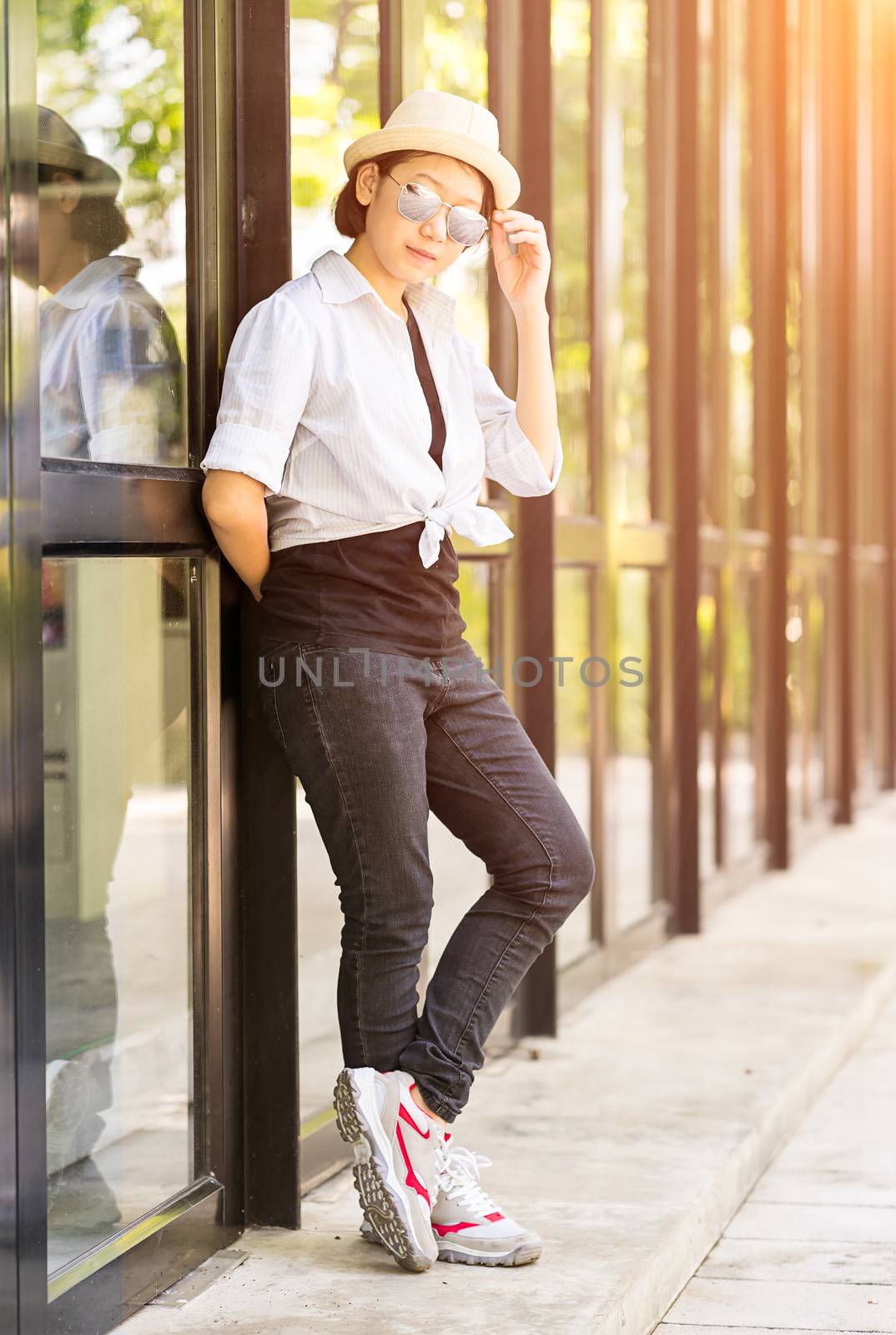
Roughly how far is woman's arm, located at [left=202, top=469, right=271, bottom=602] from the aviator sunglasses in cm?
51

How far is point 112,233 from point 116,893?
1138 millimetres

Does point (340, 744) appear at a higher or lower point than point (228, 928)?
higher

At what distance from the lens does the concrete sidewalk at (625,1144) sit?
2.84m

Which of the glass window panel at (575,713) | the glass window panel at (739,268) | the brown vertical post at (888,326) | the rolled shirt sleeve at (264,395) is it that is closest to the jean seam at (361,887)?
the rolled shirt sleeve at (264,395)

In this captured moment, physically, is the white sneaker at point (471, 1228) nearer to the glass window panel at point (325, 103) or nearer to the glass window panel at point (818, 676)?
the glass window panel at point (325, 103)

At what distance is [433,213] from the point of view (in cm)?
291

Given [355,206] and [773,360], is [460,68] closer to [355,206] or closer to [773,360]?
[355,206]

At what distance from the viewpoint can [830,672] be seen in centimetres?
958

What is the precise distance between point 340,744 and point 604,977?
279 centimetres

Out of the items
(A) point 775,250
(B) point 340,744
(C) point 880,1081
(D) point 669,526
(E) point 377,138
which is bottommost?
(C) point 880,1081

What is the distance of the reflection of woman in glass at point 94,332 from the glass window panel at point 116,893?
19cm

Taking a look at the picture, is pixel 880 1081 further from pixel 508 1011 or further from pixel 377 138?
pixel 377 138

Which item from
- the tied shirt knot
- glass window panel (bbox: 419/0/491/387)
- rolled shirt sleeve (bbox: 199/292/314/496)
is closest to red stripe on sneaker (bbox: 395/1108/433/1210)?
the tied shirt knot

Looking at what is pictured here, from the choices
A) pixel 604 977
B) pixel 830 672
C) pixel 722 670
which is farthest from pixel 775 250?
pixel 604 977
